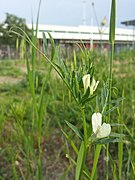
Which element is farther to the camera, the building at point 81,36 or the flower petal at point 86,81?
the building at point 81,36

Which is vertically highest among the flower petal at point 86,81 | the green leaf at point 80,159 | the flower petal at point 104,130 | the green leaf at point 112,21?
the green leaf at point 112,21

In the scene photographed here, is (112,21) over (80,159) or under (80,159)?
over

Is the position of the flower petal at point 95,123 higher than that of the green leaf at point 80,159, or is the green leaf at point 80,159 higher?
the flower petal at point 95,123

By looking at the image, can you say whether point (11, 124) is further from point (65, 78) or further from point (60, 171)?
point (65, 78)

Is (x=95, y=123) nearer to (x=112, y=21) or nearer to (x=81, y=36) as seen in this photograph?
(x=112, y=21)

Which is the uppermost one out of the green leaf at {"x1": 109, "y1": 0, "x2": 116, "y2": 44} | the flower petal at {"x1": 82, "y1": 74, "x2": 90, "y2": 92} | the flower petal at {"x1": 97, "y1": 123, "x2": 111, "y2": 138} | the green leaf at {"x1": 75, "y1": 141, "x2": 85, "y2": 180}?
the green leaf at {"x1": 109, "y1": 0, "x2": 116, "y2": 44}

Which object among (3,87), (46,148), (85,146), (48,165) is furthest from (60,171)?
(3,87)

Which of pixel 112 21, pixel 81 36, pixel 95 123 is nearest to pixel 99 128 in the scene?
pixel 95 123

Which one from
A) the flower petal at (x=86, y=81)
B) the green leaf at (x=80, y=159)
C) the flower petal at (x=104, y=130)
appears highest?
the flower petal at (x=86, y=81)

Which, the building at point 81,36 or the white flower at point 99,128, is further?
the building at point 81,36
